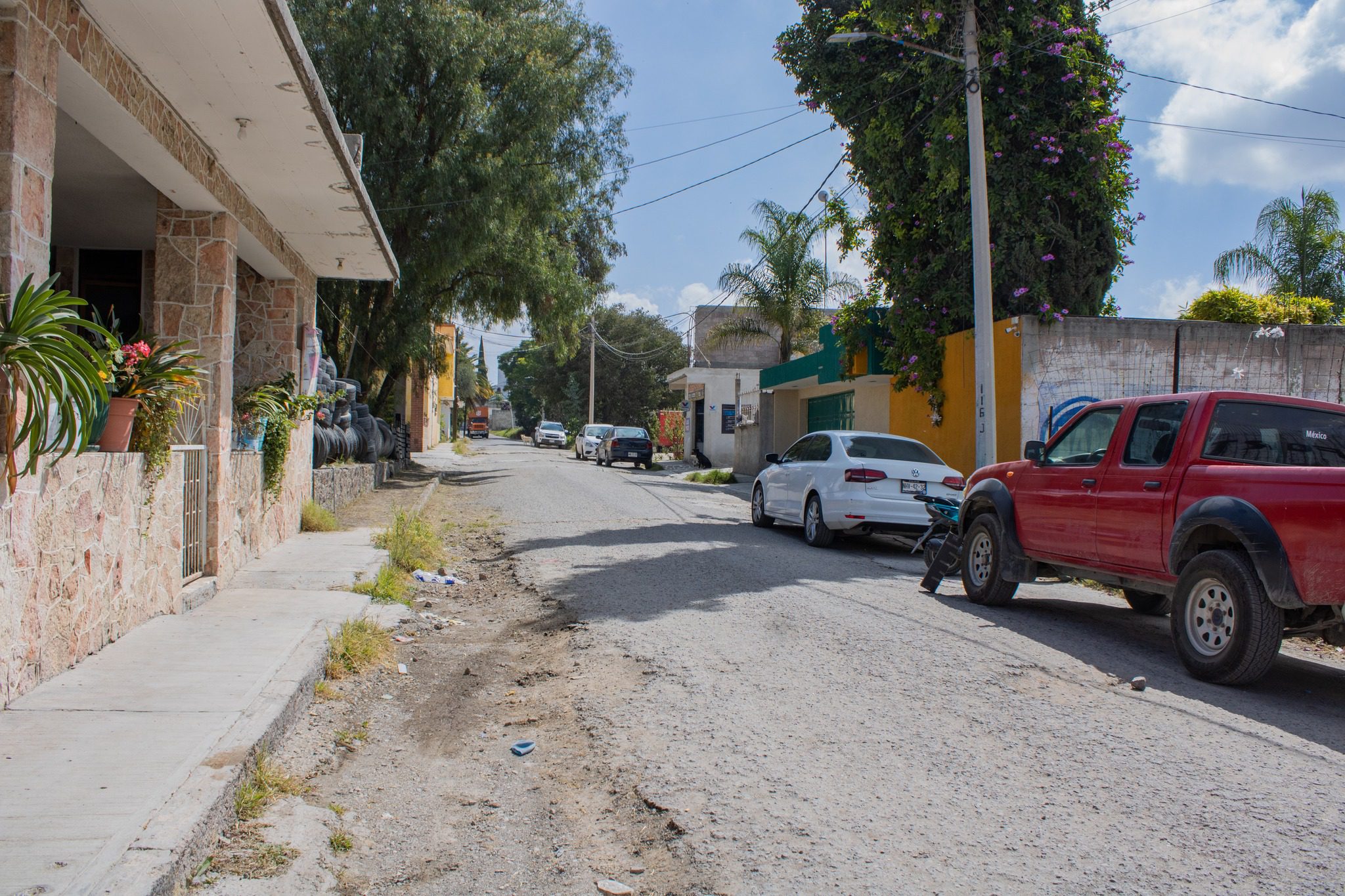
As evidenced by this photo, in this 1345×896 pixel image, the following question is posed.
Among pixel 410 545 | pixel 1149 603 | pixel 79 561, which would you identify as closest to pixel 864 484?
pixel 1149 603

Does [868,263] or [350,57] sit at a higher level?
[350,57]

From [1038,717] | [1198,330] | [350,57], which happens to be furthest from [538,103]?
[1038,717]

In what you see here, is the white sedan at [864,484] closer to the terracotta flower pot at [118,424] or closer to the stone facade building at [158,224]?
the stone facade building at [158,224]

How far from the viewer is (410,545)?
423 inches

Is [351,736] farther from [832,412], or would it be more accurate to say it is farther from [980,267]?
[832,412]

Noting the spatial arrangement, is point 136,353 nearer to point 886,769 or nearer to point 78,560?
point 78,560

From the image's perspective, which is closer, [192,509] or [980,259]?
[192,509]

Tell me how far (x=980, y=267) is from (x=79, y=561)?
36.3 ft

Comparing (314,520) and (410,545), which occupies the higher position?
(314,520)

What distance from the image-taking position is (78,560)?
5199 mm

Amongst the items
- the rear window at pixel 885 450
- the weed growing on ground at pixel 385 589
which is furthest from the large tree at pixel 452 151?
the weed growing on ground at pixel 385 589

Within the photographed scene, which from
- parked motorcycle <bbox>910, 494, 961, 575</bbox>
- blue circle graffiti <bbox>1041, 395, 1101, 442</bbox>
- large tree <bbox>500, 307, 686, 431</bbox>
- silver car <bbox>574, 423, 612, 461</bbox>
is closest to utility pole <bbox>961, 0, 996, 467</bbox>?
blue circle graffiti <bbox>1041, 395, 1101, 442</bbox>

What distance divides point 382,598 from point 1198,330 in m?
12.5

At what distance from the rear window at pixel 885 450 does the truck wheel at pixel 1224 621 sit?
19.5 ft
